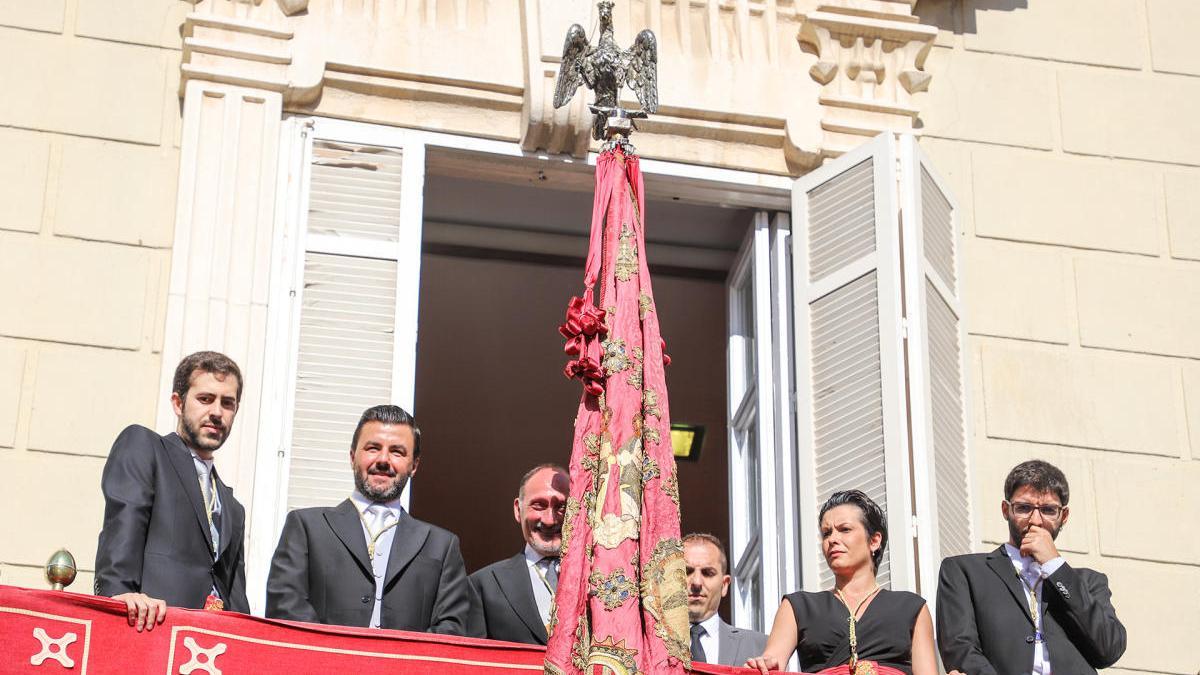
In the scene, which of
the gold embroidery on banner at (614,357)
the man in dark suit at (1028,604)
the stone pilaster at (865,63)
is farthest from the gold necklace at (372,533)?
the stone pilaster at (865,63)

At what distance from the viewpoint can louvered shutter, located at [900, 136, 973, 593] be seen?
8.59m

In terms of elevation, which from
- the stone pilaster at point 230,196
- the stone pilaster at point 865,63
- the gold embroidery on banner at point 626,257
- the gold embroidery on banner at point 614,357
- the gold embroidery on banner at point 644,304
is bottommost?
the gold embroidery on banner at point 614,357

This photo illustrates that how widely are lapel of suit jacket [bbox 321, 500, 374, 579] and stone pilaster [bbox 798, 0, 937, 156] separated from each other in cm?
313

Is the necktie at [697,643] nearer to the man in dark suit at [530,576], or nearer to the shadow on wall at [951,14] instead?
the man in dark suit at [530,576]

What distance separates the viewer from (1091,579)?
754 cm

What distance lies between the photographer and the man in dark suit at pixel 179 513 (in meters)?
6.83

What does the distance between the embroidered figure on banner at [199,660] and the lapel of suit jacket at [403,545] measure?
2.55ft

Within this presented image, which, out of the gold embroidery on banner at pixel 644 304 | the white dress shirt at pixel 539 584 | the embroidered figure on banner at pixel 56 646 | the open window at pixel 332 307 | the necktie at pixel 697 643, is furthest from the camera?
the open window at pixel 332 307

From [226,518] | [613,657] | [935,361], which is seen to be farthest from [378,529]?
[935,361]

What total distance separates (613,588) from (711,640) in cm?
140

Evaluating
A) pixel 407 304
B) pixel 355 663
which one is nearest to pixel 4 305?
pixel 407 304

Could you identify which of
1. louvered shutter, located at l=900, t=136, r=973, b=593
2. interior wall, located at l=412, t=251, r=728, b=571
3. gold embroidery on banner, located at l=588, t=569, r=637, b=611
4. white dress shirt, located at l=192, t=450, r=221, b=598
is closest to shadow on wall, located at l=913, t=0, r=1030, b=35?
louvered shutter, located at l=900, t=136, r=973, b=593

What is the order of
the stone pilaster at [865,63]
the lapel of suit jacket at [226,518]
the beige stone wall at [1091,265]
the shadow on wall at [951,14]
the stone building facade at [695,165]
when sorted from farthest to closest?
the shadow on wall at [951,14]
the stone pilaster at [865,63]
the beige stone wall at [1091,265]
the stone building facade at [695,165]
the lapel of suit jacket at [226,518]

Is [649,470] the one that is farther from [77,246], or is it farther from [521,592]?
[77,246]
